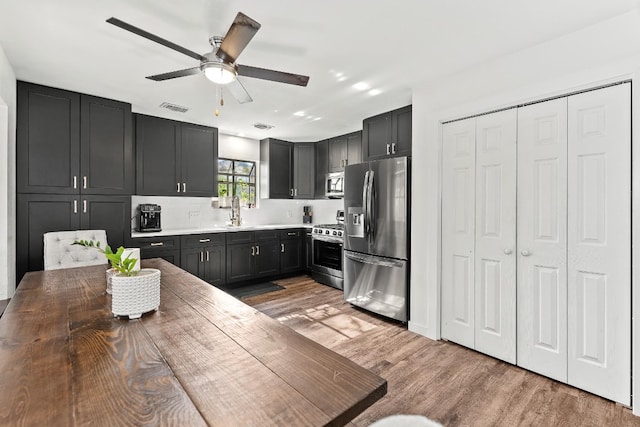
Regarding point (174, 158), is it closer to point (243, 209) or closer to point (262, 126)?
point (262, 126)

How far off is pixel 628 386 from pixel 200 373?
255 centimetres

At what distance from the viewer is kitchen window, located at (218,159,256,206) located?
496cm

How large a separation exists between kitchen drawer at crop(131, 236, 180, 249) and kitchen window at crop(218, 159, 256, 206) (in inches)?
51.1

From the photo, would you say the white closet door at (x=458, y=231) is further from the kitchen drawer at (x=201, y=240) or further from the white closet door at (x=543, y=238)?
the kitchen drawer at (x=201, y=240)

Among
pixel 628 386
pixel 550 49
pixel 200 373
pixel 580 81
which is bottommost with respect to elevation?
pixel 628 386

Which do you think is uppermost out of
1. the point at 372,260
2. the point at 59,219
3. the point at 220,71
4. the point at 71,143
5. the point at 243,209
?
the point at 220,71

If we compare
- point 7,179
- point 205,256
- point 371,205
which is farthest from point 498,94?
point 7,179

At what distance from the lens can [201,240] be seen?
409cm

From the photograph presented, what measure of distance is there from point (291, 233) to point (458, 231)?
2.94 m

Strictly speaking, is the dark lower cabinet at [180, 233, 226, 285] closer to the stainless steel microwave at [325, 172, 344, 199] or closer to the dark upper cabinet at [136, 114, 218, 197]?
the dark upper cabinet at [136, 114, 218, 197]

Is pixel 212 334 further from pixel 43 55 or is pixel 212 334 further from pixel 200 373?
pixel 43 55

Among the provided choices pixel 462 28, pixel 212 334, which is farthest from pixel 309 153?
pixel 212 334

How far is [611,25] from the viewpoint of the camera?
1.90 meters

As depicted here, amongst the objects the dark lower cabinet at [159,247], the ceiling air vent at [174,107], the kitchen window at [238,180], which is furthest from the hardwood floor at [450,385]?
the ceiling air vent at [174,107]
